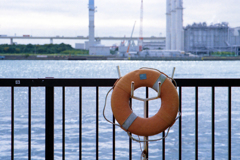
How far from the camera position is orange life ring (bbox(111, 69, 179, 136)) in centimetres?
143

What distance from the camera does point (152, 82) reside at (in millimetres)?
1458

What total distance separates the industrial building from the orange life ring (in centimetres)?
6491

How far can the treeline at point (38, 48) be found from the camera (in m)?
57.9

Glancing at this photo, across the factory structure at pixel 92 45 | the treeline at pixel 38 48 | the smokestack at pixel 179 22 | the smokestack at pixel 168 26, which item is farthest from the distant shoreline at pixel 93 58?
the smokestack at pixel 168 26

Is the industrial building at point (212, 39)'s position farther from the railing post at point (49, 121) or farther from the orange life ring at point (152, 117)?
the orange life ring at point (152, 117)

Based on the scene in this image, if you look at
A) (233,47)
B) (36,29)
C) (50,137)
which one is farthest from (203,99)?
(233,47)

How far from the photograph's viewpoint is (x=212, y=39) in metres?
64.9

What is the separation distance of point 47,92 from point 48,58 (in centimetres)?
6224

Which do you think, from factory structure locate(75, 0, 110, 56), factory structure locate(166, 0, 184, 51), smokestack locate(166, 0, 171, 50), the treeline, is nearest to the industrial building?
factory structure locate(166, 0, 184, 51)

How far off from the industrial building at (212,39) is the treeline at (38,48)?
24116 mm

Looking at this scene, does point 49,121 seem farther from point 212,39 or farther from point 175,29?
point 212,39

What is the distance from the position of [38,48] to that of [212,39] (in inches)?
1398

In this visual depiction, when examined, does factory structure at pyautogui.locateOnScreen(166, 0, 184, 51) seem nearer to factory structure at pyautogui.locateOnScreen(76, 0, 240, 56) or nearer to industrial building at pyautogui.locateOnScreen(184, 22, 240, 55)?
factory structure at pyautogui.locateOnScreen(76, 0, 240, 56)

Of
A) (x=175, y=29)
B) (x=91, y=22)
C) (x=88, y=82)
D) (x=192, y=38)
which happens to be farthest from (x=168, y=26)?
(x=88, y=82)
